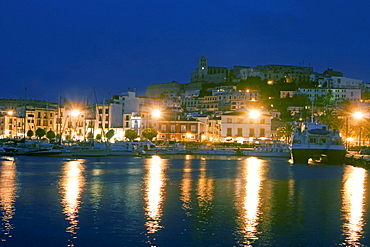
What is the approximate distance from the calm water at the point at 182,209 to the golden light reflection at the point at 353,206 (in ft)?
0.13

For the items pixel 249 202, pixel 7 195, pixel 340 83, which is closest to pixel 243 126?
pixel 249 202

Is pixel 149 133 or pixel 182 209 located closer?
pixel 182 209

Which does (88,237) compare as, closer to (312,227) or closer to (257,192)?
(312,227)

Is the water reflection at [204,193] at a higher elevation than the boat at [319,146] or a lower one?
lower

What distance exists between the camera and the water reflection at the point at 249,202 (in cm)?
1889

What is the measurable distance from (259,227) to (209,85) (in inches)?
6061

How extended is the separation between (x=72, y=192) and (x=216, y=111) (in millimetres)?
97024

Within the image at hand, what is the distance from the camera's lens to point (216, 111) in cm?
12419


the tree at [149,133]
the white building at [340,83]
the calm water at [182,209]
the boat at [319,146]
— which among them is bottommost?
the calm water at [182,209]

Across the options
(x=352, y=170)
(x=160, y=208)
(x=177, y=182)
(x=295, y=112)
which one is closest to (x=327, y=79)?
(x=295, y=112)

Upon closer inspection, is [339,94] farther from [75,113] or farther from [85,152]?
[85,152]

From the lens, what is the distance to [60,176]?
36.7 m

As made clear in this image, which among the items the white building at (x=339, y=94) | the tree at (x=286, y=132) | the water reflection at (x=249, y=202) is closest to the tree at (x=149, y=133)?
the tree at (x=286, y=132)

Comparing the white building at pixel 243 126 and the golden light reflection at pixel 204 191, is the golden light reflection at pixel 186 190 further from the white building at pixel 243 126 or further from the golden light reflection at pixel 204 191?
the white building at pixel 243 126
